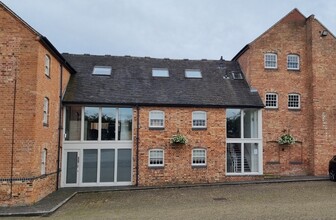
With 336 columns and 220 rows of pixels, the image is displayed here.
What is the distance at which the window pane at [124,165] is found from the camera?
1739 centimetres

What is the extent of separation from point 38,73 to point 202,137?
358 inches

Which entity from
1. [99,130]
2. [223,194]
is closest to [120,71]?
[99,130]

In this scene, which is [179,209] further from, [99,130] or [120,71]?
[120,71]

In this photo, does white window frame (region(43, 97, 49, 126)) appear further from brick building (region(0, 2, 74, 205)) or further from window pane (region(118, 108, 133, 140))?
window pane (region(118, 108, 133, 140))

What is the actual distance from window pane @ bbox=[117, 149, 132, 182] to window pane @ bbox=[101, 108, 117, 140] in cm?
99

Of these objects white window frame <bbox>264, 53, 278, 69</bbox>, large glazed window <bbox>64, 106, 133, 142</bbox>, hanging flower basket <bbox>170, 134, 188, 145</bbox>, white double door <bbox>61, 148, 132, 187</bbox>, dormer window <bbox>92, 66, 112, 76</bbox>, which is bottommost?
white double door <bbox>61, 148, 132, 187</bbox>

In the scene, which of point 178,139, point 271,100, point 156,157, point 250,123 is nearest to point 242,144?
point 250,123

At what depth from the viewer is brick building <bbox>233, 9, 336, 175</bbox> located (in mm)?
19391

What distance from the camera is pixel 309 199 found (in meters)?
12.7

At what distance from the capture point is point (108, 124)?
1766 centimetres

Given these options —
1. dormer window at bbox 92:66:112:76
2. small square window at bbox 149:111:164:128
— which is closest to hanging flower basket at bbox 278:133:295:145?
small square window at bbox 149:111:164:128

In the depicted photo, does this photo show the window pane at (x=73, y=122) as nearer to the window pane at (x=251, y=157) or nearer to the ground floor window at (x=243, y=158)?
the ground floor window at (x=243, y=158)

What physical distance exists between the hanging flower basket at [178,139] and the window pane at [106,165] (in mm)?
3250

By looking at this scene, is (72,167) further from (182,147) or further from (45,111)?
(182,147)
